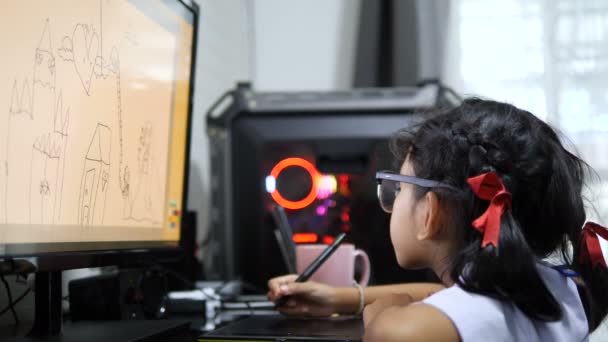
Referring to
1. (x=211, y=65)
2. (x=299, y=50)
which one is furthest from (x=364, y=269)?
(x=299, y=50)

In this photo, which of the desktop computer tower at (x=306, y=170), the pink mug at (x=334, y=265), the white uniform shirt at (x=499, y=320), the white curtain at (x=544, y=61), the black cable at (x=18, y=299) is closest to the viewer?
the white uniform shirt at (x=499, y=320)

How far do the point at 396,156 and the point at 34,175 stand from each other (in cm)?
40

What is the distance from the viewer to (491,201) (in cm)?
57

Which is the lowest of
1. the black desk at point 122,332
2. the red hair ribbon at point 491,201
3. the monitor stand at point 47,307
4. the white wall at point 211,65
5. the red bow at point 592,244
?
the black desk at point 122,332

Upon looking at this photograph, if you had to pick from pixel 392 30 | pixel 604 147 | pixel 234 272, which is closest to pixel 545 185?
pixel 234 272

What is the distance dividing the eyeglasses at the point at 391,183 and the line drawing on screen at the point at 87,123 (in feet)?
0.98

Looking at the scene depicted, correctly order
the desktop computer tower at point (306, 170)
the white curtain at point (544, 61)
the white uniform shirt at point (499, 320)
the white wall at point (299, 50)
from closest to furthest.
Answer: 1. the white uniform shirt at point (499, 320)
2. the desktop computer tower at point (306, 170)
3. the white curtain at point (544, 61)
4. the white wall at point (299, 50)

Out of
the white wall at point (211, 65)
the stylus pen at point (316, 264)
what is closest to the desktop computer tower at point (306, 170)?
the white wall at point (211, 65)

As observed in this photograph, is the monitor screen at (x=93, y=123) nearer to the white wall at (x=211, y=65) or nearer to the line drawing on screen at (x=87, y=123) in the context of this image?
the line drawing on screen at (x=87, y=123)

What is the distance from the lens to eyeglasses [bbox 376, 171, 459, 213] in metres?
0.66

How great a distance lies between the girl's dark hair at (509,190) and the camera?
56cm

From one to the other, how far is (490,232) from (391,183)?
0.60 feet

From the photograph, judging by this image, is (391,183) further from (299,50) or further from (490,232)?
(299,50)

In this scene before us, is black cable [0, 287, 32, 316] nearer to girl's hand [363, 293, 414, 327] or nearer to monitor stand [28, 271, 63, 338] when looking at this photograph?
monitor stand [28, 271, 63, 338]
